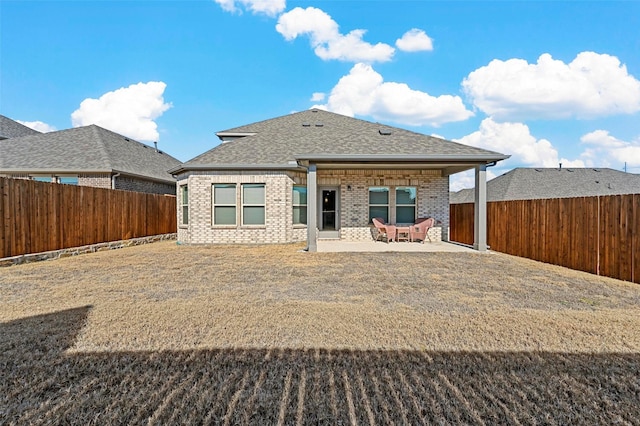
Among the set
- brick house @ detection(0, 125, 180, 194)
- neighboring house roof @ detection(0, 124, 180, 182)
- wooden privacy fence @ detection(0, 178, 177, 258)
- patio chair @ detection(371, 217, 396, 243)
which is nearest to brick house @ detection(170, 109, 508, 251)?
patio chair @ detection(371, 217, 396, 243)

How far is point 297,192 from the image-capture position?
43.4ft

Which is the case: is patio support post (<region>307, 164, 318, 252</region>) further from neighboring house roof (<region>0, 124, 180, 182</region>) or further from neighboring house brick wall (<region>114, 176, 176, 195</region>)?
neighboring house brick wall (<region>114, 176, 176, 195</region>)

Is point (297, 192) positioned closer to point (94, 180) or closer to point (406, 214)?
point (406, 214)

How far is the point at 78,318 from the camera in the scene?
4.08m

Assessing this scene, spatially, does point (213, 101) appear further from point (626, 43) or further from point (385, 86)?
point (626, 43)

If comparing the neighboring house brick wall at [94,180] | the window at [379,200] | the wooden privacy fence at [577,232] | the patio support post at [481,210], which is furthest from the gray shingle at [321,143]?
the neighboring house brick wall at [94,180]

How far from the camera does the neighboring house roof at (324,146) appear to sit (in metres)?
10.3

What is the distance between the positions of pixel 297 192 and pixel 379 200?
339 centimetres

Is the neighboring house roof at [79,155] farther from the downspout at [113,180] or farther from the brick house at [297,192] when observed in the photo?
the brick house at [297,192]

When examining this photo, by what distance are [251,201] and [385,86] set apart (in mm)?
19936

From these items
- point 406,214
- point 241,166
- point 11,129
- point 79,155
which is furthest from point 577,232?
point 11,129

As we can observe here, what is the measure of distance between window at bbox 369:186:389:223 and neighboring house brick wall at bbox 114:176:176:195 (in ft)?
39.4

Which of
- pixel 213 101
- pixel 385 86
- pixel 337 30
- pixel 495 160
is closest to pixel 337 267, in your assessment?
pixel 495 160

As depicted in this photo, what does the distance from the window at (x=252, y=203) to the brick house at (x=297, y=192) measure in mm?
38
